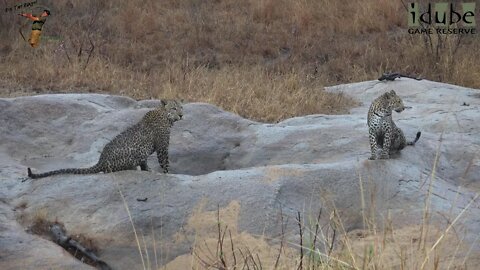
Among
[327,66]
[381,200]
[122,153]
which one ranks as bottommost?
[327,66]

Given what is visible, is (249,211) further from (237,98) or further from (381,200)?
(237,98)

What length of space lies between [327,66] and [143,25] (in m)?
3.68

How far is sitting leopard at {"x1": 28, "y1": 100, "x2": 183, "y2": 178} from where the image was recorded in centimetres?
623

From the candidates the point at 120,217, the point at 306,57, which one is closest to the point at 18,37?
the point at 306,57

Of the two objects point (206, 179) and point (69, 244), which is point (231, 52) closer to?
point (206, 179)

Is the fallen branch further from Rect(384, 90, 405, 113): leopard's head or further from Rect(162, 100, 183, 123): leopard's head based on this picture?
Rect(384, 90, 405, 113): leopard's head

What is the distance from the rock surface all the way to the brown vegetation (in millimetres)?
1966

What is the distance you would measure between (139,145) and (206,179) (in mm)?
718

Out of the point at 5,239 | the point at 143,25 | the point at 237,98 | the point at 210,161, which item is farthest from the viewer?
the point at 143,25

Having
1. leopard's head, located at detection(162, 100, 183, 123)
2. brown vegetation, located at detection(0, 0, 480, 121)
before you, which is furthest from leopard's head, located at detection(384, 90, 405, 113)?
brown vegetation, located at detection(0, 0, 480, 121)

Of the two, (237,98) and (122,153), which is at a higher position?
(122,153)

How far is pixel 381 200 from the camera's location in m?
5.93

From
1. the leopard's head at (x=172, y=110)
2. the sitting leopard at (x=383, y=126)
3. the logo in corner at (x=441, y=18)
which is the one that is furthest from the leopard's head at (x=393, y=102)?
the logo in corner at (x=441, y=18)

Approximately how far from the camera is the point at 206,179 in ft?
19.7
